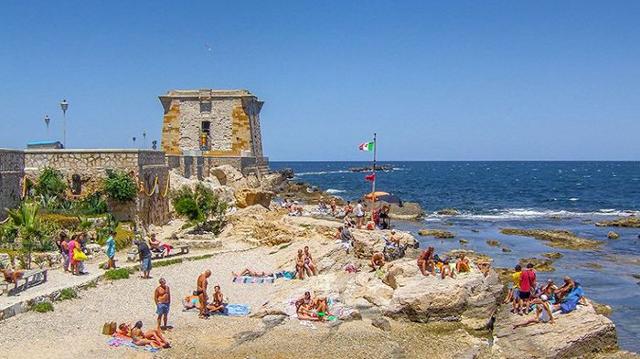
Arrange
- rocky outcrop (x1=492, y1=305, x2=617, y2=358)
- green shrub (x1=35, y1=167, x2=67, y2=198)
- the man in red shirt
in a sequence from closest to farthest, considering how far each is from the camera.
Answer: rocky outcrop (x1=492, y1=305, x2=617, y2=358) → the man in red shirt → green shrub (x1=35, y1=167, x2=67, y2=198)

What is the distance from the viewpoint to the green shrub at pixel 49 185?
2444cm

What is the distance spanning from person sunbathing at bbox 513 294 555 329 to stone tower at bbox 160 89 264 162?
25747 mm

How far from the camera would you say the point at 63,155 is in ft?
83.4

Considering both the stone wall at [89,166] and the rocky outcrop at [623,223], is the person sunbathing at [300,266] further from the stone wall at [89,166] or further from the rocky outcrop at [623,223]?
the rocky outcrop at [623,223]

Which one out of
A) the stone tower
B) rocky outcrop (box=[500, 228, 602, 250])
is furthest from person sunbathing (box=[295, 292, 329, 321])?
the stone tower

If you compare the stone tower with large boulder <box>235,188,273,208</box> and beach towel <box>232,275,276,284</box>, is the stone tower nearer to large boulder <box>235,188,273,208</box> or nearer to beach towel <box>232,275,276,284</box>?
large boulder <box>235,188,273,208</box>

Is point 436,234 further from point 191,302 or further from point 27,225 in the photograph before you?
point 27,225

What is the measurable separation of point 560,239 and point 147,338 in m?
27.4

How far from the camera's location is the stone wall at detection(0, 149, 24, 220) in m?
22.1

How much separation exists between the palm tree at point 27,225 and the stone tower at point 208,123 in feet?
62.8

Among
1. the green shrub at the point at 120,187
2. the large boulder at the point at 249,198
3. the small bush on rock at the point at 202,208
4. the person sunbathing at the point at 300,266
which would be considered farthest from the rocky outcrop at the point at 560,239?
the green shrub at the point at 120,187

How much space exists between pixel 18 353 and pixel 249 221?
1471cm

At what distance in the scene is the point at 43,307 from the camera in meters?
15.0

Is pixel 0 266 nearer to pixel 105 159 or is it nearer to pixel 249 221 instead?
pixel 105 159
